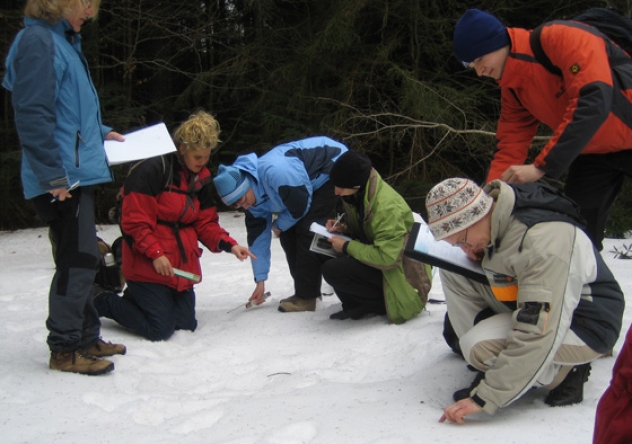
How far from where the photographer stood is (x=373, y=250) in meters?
3.97

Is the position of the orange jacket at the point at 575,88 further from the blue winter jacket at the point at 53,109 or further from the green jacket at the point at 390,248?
the blue winter jacket at the point at 53,109

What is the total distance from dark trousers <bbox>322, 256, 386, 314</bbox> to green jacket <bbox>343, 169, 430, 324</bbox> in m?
0.12

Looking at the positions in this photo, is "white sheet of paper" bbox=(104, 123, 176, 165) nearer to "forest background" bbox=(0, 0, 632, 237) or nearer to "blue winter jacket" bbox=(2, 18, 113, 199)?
"blue winter jacket" bbox=(2, 18, 113, 199)

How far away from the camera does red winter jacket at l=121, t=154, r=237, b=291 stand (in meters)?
4.16

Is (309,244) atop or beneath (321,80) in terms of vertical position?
beneath

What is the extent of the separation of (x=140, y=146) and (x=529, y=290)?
7.71 ft

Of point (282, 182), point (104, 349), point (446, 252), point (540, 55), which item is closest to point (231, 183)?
point (282, 182)

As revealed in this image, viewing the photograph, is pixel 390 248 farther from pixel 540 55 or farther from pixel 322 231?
pixel 540 55

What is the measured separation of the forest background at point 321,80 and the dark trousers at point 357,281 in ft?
15.3

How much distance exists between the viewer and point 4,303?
5199 millimetres

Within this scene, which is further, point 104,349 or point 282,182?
point 282,182

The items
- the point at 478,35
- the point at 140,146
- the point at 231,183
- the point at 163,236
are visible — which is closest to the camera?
the point at 478,35

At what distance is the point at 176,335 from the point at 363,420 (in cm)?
204

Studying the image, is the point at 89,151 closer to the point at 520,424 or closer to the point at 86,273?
the point at 86,273
